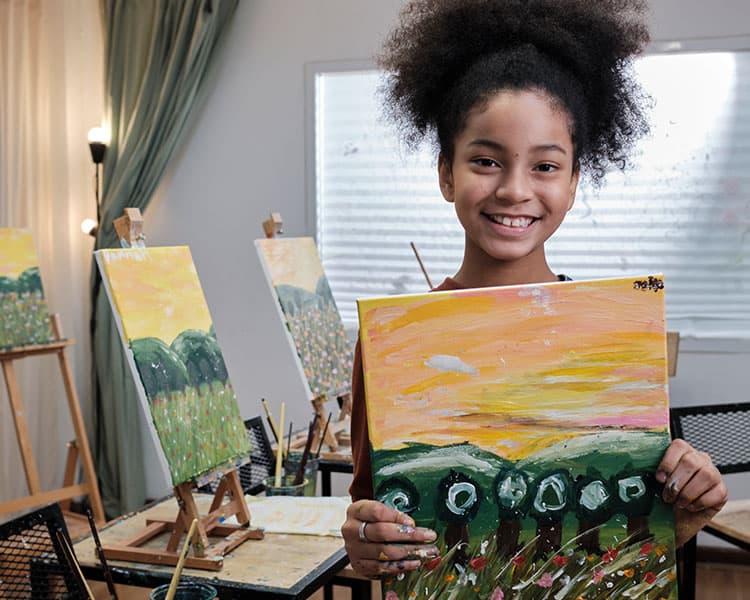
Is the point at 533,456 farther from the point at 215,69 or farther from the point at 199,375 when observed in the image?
the point at 215,69

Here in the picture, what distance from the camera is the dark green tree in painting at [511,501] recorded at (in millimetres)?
1046

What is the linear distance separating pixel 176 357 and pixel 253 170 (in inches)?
96.7

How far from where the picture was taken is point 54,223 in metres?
4.50

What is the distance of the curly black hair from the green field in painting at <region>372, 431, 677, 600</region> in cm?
38

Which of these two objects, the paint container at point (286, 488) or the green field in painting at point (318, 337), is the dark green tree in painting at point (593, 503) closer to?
the paint container at point (286, 488)

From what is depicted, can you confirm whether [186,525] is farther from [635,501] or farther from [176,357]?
[635,501]

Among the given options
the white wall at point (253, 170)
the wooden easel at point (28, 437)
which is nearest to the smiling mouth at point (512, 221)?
the wooden easel at point (28, 437)

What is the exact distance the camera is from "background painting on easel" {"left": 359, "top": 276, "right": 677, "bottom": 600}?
103cm

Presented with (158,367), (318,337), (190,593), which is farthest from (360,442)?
(318,337)

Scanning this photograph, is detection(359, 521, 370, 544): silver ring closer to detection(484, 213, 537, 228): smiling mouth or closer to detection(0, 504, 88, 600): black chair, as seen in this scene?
detection(484, 213, 537, 228): smiling mouth

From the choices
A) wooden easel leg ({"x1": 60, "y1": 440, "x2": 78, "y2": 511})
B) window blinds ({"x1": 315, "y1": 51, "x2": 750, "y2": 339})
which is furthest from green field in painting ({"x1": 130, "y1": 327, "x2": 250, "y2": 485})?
wooden easel leg ({"x1": 60, "y1": 440, "x2": 78, "y2": 511})

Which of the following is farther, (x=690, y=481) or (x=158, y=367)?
(x=158, y=367)

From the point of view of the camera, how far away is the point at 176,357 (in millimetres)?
2072

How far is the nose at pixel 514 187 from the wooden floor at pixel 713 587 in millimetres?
2671
